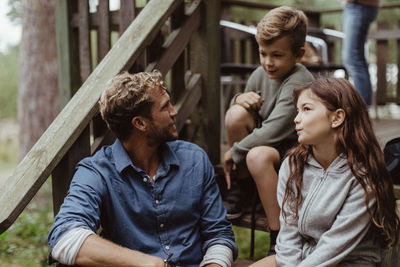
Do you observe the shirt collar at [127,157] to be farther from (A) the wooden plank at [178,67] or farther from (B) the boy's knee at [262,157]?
(A) the wooden plank at [178,67]

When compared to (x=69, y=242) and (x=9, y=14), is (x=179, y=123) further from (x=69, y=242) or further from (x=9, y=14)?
(x=9, y=14)

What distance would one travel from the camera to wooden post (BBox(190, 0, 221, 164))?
3137mm

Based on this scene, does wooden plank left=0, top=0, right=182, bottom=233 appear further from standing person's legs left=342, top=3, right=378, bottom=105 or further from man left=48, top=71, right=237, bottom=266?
standing person's legs left=342, top=3, right=378, bottom=105

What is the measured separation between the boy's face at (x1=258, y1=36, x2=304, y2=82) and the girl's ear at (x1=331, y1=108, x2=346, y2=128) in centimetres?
70

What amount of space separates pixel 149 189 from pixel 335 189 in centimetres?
80

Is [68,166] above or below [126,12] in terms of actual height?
below

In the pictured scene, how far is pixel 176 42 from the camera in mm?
2951

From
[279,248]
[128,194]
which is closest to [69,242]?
[128,194]

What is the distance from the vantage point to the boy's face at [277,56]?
8.44 feet

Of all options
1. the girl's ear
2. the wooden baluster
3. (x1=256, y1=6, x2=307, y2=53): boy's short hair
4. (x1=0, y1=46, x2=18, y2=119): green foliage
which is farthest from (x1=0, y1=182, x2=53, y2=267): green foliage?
(x1=0, y1=46, x2=18, y2=119): green foliage

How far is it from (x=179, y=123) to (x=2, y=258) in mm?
2158

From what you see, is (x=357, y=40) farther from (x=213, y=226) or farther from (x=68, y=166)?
(x=68, y=166)

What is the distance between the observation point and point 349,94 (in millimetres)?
1959

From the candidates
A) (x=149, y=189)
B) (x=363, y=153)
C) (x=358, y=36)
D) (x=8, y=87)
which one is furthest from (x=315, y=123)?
(x=8, y=87)
